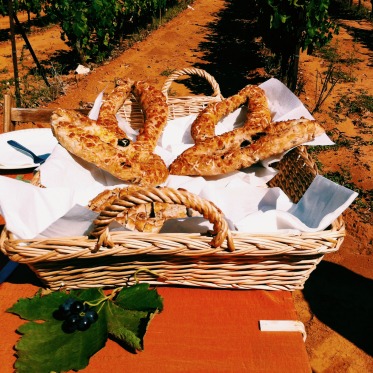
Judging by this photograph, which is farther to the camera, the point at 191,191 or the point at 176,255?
the point at 191,191

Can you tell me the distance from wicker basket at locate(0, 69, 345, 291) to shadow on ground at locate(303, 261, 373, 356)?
170 cm

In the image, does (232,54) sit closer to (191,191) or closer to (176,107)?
(176,107)

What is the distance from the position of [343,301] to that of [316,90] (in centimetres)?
396

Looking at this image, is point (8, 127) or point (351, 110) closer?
point (8, 127)

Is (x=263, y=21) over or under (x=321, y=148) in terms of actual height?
over

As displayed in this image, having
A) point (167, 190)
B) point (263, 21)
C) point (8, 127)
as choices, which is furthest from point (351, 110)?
point (167, 190)

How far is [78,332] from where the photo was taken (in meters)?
1.26

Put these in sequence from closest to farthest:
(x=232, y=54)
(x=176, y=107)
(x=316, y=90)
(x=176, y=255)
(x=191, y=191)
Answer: (x=176, y=255) → (x=191, y=191) → (x=176, y=107) → (x=316, y=90) → (x=232, y=54)

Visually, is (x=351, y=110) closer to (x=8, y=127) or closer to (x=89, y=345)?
(x=8, y=127)

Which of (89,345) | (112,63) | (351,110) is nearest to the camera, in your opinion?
(89,345)

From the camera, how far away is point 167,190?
49.1 inches

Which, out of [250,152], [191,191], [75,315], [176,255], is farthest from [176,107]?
[75,315]

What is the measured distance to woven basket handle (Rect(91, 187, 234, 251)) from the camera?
121 cm

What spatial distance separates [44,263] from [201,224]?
63 centimetres
